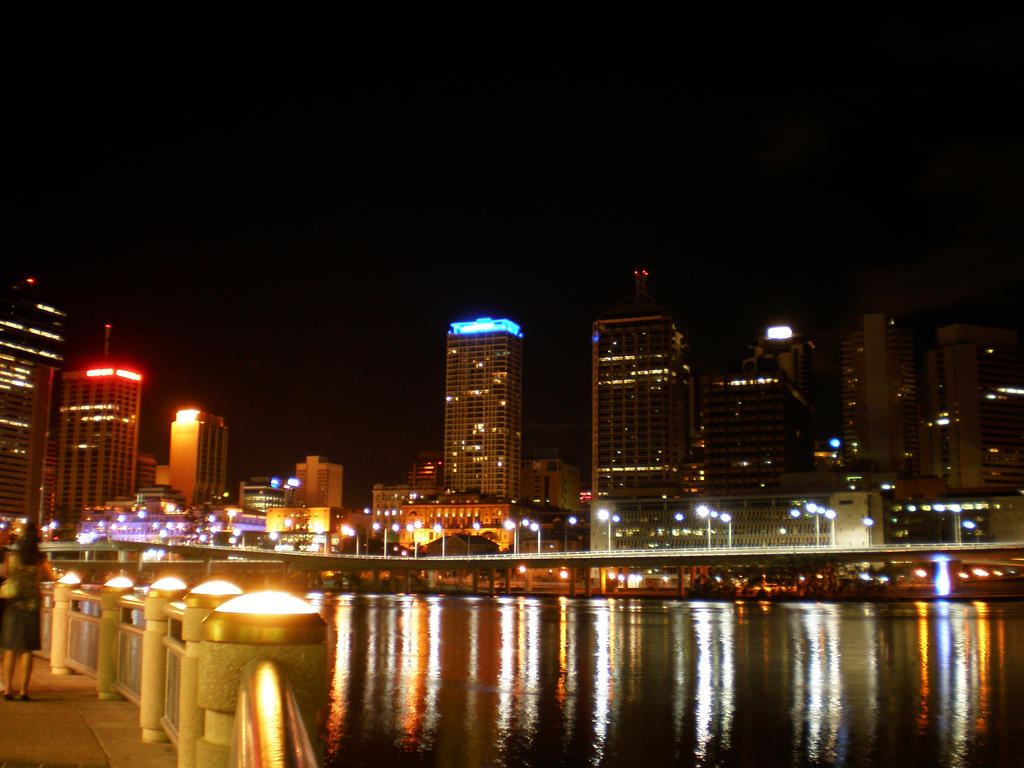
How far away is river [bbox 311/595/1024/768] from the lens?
1809cm

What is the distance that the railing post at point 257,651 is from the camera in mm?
4969

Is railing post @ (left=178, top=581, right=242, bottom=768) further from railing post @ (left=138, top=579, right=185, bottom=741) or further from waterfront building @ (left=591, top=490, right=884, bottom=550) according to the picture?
waterfront building @ (left=591, top=490, right=884, bottom=550)

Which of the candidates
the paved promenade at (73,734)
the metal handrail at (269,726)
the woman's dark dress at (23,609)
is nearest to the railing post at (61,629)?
the paved promenade at (73,734)

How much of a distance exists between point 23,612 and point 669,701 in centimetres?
1677

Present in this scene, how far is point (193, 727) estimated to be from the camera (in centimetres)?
637

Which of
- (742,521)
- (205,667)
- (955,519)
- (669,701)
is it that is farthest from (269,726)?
(742,521)

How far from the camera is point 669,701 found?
25.0m

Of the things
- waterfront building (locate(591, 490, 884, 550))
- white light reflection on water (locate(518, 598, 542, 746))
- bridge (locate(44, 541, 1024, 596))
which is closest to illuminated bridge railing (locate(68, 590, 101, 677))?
white light reflection on water (locate(518, 598, 542, 746))

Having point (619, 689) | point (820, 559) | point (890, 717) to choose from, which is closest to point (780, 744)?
point (890, 717)

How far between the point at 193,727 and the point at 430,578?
174m

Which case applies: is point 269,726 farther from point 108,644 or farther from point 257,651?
point 108,644

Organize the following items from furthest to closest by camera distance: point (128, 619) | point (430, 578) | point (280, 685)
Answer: point (430, 578) → point (128, 619) → point (280, 685)

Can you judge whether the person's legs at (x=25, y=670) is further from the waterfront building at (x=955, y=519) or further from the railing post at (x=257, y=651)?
the waterfront building at (x=955, y=519)

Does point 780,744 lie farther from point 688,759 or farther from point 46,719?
point 46,719
